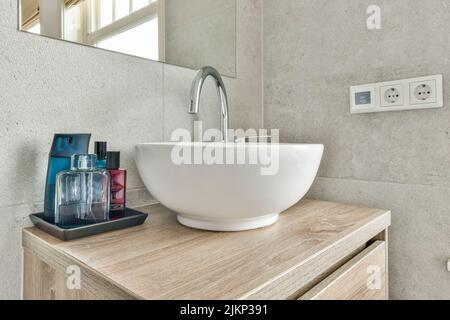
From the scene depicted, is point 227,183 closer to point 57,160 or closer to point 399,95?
point 57,160

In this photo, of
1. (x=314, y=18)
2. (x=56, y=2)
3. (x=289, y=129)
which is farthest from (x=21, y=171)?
(x=314, y=18)

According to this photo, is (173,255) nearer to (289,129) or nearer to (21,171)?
(21,171)

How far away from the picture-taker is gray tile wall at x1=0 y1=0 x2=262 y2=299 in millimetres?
615

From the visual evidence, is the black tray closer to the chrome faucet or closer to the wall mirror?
the chrome faucet

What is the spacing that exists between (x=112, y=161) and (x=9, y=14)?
14.4 inches

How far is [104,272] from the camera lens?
16.9 inches

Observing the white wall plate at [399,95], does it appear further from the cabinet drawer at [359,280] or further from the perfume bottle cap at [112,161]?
the perfume bottle cap at [112,161]

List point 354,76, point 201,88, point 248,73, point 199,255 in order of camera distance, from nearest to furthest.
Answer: point 199,255 < point 201,88 < point 354,76 < point 248,73

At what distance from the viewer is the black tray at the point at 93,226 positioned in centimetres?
55

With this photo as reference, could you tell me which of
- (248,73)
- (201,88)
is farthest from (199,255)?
(248,73)

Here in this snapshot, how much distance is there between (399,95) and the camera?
0.85 metres

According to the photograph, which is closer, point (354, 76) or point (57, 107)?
point (57, 107)

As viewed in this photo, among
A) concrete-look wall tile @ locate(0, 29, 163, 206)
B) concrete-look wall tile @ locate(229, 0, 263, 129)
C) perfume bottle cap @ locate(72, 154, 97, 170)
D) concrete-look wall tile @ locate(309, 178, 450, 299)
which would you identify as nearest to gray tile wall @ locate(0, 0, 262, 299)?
concrete-look wall tile @ locate(0, 29, 163, 206)

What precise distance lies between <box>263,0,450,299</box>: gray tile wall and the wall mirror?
236 millimetres
